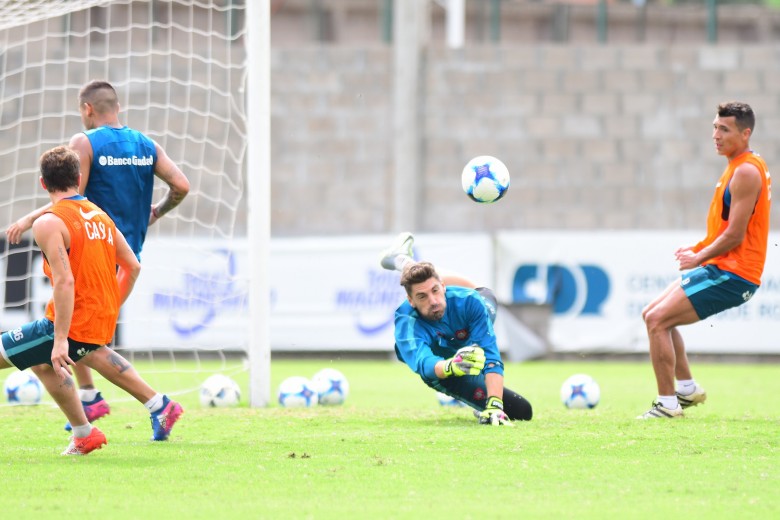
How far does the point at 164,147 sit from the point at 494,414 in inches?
425

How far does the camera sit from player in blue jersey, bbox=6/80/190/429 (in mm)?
7512

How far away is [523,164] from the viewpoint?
1775cm

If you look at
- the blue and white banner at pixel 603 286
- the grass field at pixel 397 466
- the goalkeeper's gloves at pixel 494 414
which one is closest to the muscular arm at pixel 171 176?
the grass field at pixel 397 466

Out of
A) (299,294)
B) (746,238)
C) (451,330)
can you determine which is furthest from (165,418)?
(299,294)

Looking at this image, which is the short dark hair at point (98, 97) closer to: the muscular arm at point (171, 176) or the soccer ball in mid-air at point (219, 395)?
the muscular arm at point (171, 176)

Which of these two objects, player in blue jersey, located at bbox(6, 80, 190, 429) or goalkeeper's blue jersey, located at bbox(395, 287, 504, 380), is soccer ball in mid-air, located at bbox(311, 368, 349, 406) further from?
player in blue jersey, located at bbox(6, 80, 190, 429)

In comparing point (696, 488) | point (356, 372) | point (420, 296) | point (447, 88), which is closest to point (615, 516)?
point (696, 488)

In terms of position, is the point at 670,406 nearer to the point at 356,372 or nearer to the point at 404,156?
the point at 356,372

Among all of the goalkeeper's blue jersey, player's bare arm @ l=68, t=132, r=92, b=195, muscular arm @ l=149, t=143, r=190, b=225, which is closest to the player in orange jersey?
player's bare arm @ l=68, t=132, r=92, b=195

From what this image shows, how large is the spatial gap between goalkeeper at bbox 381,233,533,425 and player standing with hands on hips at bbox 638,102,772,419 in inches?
41.5

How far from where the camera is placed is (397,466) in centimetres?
585

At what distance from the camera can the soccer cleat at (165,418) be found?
6.77 metres

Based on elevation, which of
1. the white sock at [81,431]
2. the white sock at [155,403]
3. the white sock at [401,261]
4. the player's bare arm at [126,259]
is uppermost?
the player's bare arm at [126,259]

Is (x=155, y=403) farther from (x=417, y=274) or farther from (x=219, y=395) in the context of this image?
(x=219, y=395)
